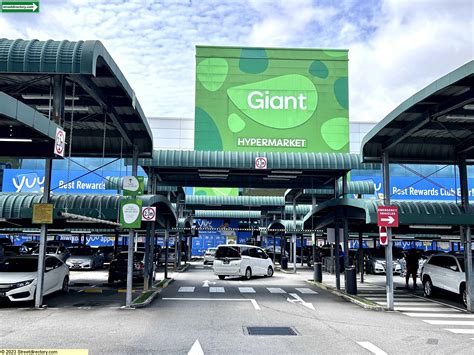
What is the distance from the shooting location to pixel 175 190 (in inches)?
1243

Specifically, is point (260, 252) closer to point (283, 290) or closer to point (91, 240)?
point (283, 290)

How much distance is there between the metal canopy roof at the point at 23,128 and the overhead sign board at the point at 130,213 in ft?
8.69

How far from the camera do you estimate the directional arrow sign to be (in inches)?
356

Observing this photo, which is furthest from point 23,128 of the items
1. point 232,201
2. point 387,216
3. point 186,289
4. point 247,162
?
point 232,201

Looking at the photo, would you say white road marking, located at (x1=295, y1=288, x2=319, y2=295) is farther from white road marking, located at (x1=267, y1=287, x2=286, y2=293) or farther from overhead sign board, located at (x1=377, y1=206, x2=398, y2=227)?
overhead sign board, located at (x1=377, y1=206, x2=398, y2=227)

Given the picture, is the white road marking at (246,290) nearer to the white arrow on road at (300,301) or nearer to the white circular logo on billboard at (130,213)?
the white arrow on road at (300,301)

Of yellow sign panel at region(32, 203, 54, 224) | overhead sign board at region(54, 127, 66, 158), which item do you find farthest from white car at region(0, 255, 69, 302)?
overhead sign board at region(54, 127, 66, 158)

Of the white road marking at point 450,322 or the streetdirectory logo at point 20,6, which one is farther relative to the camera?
the white road marking at point 450,322

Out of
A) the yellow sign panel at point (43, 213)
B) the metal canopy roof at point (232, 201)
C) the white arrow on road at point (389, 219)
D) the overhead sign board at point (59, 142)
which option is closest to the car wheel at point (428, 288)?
the white arrow on road at point (389, 219)

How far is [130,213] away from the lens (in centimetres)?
1453

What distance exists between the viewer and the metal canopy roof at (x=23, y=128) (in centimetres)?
905

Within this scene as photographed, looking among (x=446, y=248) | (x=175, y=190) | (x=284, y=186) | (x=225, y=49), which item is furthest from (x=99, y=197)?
(x=446, y=248)

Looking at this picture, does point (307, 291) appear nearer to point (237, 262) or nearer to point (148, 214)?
point (237, 262)

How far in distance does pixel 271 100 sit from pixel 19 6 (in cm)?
3650
